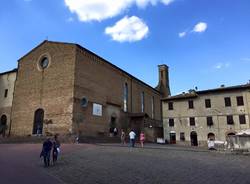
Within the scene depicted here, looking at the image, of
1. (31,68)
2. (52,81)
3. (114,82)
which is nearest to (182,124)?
(114,82)

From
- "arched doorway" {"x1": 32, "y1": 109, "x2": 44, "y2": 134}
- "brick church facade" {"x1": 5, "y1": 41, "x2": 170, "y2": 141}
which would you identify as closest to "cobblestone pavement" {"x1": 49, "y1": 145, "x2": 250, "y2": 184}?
"brick church facade" {"x1": 5, "y1": 41, "x2": 170, "y2": 141}

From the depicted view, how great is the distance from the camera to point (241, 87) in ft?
108

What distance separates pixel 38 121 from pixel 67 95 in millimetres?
5244

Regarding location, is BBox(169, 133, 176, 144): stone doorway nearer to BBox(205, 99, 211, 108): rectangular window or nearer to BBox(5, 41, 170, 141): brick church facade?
BBox(5, 41, 170, 141): brick church facade

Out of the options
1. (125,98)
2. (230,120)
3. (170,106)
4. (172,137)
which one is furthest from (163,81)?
(230,120)

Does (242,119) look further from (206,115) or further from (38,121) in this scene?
(38,121)

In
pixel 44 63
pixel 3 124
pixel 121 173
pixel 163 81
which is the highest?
pixel 163 81

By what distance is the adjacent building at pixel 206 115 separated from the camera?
3288 centimetres

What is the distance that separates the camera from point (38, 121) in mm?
31359

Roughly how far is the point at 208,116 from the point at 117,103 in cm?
1285

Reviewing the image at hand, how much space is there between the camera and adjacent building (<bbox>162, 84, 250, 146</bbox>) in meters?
32.9

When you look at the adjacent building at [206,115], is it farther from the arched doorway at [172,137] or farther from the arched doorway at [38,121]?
the arched doorway at [38,121]

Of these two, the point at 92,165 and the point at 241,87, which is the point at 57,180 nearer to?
the point at 92,165

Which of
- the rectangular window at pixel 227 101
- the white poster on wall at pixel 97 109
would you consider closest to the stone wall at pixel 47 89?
the white poster on wall at pixel 97 109
